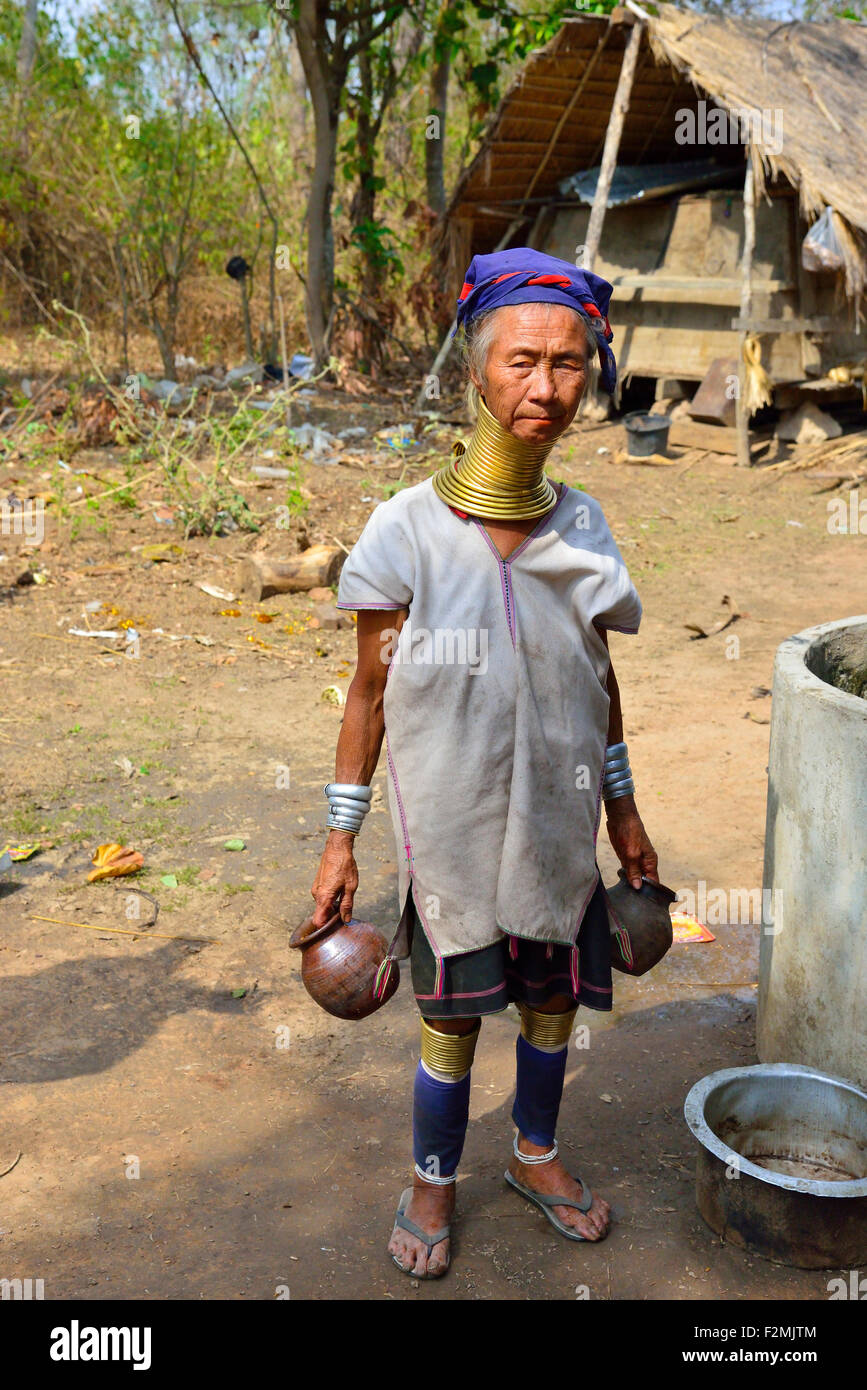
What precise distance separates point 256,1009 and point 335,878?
1.21 metres

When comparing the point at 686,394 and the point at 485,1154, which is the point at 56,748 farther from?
the point at 686,394

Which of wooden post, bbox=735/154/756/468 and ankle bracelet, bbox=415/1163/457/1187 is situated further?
wooden post, bbox=735/154/756/468

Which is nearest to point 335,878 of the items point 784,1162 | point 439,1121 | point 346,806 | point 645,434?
point 346,806

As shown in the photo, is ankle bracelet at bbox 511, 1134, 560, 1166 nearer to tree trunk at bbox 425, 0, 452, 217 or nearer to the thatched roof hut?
the thatched roof hut

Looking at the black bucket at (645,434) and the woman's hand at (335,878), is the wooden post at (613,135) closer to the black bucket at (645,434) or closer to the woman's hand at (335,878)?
the black bucket at (645,434)

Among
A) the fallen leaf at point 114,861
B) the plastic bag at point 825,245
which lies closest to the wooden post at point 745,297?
the plastic bag at point 825,245

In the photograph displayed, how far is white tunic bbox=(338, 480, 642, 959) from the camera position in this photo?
6.43 ft

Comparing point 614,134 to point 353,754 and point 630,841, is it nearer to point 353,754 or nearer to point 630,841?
point 630,841

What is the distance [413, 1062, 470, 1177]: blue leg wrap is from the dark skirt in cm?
17

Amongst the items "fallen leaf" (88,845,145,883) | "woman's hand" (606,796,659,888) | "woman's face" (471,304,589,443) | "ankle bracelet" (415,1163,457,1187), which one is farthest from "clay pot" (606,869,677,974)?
"fallen leaf" (88,845,145,883)

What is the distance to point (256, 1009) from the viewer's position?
3.11m

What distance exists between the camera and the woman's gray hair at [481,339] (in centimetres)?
189

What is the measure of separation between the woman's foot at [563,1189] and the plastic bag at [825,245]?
7.62 metres
